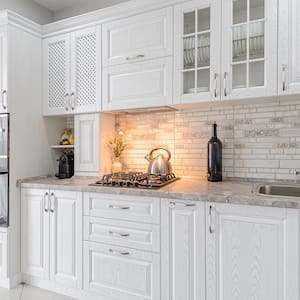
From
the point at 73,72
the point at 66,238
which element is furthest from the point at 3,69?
the point at 66,238

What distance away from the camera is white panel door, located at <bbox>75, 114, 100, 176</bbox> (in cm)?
257

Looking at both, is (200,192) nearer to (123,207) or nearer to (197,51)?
(123,207)

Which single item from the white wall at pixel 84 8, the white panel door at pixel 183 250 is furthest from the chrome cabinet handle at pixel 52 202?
the white wall at pixel 84 8

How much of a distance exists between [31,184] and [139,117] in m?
1.19

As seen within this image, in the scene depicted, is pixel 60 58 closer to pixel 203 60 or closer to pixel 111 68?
pixel 111 68

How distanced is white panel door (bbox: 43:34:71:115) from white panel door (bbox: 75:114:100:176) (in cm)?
20

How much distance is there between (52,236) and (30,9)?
7.80ft

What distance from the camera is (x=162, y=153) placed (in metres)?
2.56

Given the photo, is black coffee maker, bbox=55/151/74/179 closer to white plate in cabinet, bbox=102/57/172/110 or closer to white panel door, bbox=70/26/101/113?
white panel door, bbox=70/26/101/113

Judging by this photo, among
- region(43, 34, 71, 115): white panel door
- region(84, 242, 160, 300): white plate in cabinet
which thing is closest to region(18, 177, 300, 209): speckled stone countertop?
region(84, 242, 160, 300): white plate in cabinet

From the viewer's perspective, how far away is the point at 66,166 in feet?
8.65

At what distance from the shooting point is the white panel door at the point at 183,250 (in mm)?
1729

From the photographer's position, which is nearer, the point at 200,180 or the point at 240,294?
the point at 240,294

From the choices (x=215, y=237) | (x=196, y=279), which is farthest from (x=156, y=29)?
(x=196, y=279)
